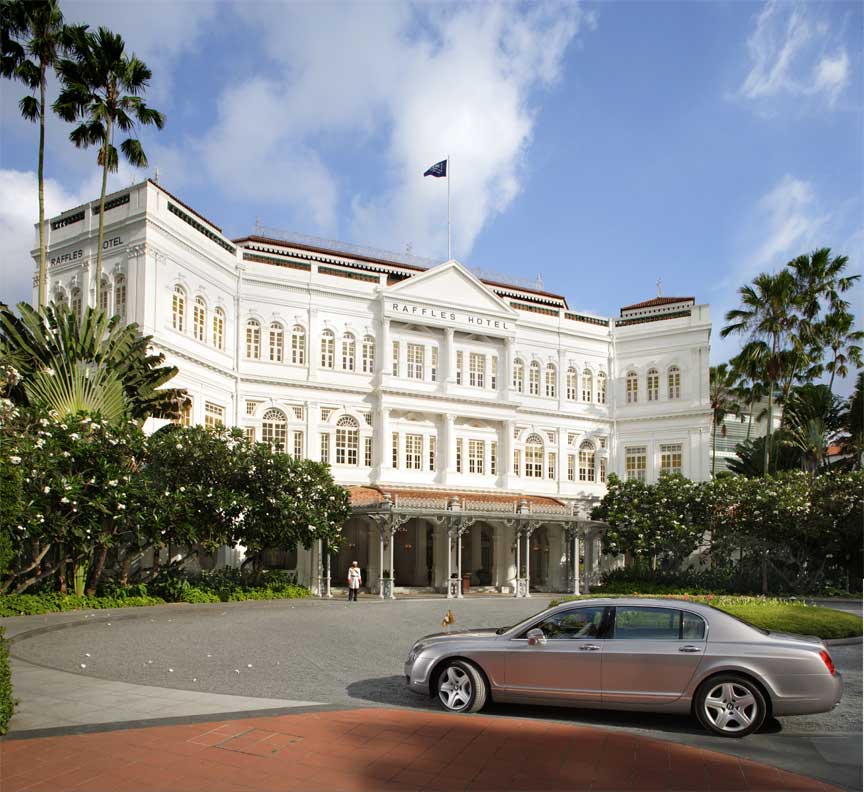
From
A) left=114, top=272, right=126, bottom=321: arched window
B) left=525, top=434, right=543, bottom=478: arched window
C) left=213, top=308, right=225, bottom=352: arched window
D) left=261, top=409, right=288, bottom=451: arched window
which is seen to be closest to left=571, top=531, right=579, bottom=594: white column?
left=525, top=434, right=543, bottom=478: arched window

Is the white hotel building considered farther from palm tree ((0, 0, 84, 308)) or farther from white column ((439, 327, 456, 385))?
palm tree ((0, 0, 84, 308))

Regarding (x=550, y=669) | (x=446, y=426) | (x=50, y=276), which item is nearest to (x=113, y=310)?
(x=50, y=276)

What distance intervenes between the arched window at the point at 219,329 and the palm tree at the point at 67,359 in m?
9.20

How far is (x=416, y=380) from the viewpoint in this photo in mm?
39406

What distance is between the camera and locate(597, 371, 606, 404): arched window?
45062mm

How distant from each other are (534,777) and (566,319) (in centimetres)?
3915

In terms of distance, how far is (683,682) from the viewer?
8672 millimetres

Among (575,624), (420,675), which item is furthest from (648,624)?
(420,675)

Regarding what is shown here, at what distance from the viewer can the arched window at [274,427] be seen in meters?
36.3

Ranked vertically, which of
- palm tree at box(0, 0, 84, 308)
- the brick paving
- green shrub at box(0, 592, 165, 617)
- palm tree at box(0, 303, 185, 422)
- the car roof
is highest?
palm tree at box(0, 0, 84, 308)

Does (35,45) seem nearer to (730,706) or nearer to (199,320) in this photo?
(199,320)

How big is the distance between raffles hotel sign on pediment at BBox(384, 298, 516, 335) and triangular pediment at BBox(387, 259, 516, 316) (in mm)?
276

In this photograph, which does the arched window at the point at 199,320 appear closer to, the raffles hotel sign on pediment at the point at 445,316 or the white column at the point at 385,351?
the white column at the point at 385,351

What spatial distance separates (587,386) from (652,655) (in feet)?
120
